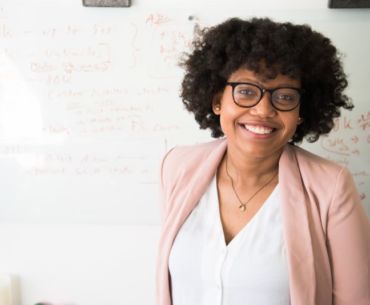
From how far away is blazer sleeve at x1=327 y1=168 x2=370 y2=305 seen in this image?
875 millimetres

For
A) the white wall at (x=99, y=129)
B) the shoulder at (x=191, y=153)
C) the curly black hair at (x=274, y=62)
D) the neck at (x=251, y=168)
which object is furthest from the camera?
the white wall at (x=99, y=129)

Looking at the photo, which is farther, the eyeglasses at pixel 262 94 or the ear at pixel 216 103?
the ear at pixel 216 103

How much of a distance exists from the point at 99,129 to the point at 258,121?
2.40ft

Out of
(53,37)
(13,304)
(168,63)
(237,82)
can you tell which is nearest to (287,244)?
(237,82)

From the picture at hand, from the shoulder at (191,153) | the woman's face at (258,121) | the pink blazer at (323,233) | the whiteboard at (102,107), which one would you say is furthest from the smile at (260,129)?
the whiteboard at (102,107)

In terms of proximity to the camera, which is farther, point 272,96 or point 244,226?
point 244,226

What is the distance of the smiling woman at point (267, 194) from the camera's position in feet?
2.89

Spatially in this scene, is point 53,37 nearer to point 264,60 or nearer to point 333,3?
point 264,60

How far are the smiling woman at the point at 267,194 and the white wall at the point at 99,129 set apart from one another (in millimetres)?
355

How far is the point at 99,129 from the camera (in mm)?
1421

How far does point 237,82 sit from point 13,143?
971 millimetres

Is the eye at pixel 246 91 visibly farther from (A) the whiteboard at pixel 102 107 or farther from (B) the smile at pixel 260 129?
(A) the whiteboard at pixel 102 107

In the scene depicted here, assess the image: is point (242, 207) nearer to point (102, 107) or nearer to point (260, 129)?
point (260, 129)

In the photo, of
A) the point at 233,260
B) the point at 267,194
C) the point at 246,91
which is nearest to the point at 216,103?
the point at 246,91
